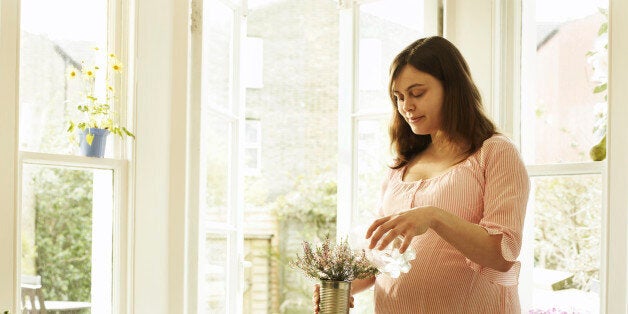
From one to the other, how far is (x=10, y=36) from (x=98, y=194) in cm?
63

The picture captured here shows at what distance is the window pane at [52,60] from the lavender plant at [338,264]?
3.18 ft

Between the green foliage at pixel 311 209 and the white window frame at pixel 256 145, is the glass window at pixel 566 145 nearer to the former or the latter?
the green foliage at pixel 311 209

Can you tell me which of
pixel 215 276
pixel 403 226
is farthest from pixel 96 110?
pixel 403 226

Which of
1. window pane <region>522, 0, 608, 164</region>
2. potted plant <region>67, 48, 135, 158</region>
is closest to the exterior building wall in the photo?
window pane <region>522, 0, 608, 164</region>

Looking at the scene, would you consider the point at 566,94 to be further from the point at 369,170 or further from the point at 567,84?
the point at 369,170

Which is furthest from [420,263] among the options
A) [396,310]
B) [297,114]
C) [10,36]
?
[297,114]

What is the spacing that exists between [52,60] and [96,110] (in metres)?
0.21

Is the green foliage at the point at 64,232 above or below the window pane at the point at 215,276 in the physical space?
above

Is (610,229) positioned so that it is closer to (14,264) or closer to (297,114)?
(14,264)

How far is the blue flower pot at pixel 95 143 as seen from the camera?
2.46m

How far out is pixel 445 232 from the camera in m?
1.69

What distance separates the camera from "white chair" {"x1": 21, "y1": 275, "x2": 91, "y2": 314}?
222 cm

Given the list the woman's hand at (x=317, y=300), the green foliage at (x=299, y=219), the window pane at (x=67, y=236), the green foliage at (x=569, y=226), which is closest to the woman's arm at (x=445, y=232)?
the woman's hand at (x=317, y=300)

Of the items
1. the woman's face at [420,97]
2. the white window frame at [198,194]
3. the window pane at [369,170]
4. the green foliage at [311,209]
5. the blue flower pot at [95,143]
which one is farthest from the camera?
the green foliage at [311,209]
